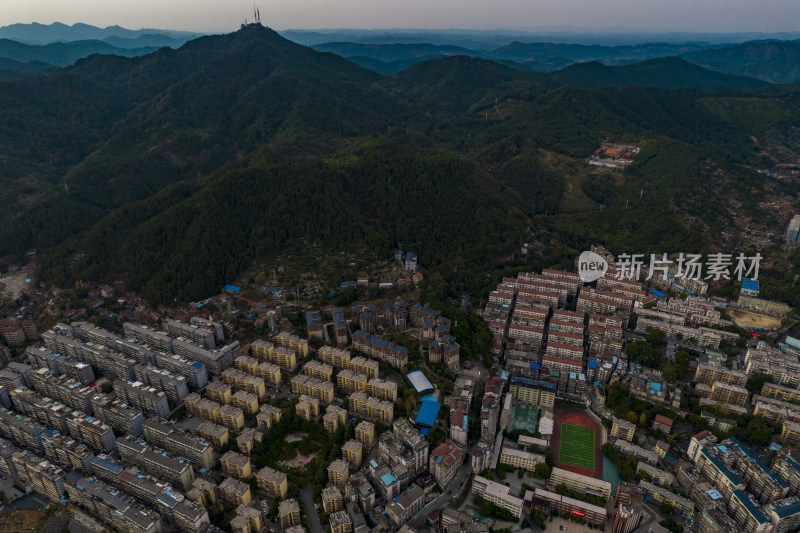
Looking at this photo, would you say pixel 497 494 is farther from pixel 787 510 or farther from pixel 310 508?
pixel 787 510

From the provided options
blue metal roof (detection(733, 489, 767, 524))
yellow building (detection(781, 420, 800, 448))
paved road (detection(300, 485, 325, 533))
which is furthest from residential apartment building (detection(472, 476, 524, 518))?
yellow building (detection(781, 420, 800, 448))

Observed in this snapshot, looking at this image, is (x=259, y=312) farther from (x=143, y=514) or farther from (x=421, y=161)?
(x=421, y=161)

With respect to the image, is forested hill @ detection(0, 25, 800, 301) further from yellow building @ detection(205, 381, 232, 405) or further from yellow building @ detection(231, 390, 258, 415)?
yellow building @ detection(231, 390, 258, 415)

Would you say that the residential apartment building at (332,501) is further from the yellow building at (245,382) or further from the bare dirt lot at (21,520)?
the bare dirt lot at (21,520)

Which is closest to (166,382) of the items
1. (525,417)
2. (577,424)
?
(525,417)

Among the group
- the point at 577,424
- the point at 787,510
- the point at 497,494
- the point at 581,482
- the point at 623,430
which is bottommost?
the point at 577,424

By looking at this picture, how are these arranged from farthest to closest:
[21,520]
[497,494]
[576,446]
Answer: [576,446]
[497,494]
[21,520]

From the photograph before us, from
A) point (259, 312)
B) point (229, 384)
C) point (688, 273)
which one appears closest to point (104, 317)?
point (259, 312)
